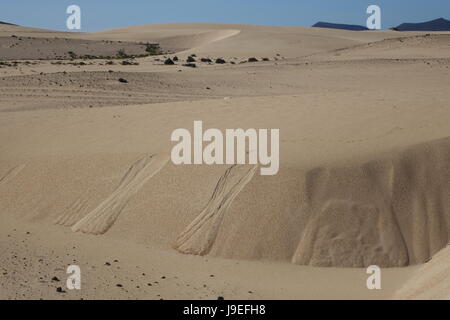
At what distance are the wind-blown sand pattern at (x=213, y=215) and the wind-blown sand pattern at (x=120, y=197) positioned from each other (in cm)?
112

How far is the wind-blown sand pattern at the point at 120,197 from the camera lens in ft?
26.1

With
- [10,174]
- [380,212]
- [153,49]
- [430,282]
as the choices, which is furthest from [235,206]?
[153,49]

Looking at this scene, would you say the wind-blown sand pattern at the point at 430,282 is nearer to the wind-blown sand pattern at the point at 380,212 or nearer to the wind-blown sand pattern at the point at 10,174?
the wind-blown sand pattern at the point at 380,212

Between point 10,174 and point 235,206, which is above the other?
point 10,174

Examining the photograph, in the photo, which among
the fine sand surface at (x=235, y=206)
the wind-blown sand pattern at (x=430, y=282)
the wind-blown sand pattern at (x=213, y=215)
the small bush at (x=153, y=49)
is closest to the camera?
the wind-blown sand pattern at (x=430, y=282)

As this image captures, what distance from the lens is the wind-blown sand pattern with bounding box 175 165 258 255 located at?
23.7ft

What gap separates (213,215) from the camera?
24.4 ft

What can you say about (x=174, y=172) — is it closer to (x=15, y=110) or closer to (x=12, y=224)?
(x=12, y=224)

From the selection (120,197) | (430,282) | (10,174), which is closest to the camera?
(430,282)

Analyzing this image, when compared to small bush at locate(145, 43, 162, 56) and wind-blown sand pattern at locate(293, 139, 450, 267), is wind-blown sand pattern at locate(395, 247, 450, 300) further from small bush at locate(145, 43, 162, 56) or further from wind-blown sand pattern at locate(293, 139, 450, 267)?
small bush at locate(145, 43, 162, 56)

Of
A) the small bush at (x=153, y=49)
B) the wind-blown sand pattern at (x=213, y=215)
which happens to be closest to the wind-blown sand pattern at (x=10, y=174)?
the wind-blown sand pattern at (x=213, y=215)

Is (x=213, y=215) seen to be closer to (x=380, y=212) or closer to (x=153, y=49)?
(x=380, y=212)

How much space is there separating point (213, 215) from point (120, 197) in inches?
59.3
